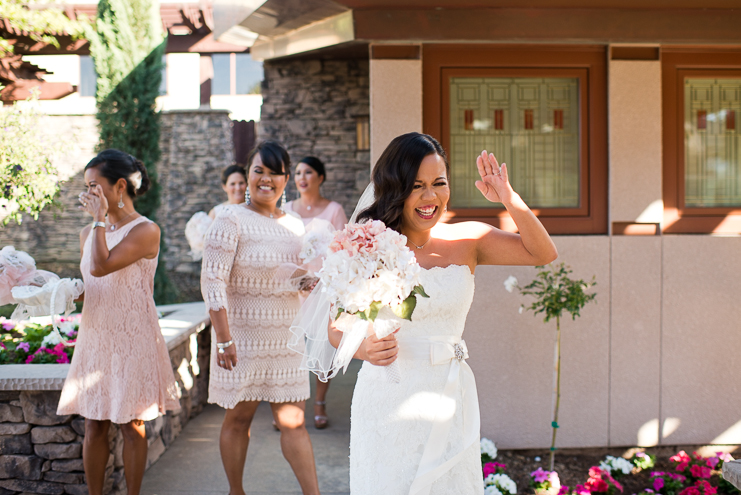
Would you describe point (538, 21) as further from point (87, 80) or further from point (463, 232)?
point (87, 80)

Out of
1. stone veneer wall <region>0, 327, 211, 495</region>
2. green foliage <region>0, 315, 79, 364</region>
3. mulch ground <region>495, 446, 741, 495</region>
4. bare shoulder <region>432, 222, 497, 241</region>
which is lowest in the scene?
mulch ground <region>495, 446, 741, 495</region>

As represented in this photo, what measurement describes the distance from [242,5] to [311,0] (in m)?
1.07

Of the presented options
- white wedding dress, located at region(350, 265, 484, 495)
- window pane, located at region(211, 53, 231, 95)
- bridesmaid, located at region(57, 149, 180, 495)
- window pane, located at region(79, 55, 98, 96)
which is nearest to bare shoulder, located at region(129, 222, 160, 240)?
bridesmaid, located at region(57, 149, 180, 495)

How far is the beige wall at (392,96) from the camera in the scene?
12.9 feet

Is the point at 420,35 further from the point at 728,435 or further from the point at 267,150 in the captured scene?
the point at 728,435

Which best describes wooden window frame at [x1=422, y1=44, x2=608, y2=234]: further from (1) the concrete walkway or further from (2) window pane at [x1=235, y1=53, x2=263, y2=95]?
(2) window pane at [x1=235, y1=53, x2=263, y2=95]

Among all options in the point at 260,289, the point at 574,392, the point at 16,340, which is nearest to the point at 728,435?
the point at 574,392

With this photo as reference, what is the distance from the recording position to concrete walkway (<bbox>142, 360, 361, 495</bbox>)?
11.7ft

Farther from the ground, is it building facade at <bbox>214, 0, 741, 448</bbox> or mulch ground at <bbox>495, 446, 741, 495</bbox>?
building facade at <bbox>214, 0, 741, 448</bbox>

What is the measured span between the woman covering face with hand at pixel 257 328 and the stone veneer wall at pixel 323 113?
15.6 ft

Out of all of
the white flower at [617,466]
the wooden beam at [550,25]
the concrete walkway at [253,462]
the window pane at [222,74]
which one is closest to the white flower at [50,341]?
the concrete walkway at [253,462]

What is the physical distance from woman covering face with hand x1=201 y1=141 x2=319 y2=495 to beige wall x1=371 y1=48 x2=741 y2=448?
152cm

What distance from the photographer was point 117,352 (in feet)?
9.41

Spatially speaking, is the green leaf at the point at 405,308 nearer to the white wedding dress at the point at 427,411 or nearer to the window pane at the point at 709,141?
the white wedding dress at the point at 427,411
